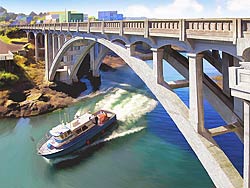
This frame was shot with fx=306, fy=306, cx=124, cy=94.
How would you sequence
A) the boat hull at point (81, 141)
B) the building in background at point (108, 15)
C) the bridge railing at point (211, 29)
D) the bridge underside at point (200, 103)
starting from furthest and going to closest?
the building in background at point (108, 15)
the boat hull at point (81, 141)
the bridge underside at point (200, 103)
the bridge railing at point (211, 29)

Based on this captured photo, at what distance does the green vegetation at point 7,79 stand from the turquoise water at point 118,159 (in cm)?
683

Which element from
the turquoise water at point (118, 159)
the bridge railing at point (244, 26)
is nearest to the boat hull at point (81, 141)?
the turquoise water at point (118, 159)

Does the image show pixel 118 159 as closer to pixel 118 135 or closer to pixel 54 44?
pixel 118 135

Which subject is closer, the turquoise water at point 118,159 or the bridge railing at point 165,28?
the bridge railing at point 165,28

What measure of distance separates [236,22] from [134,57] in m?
8.70

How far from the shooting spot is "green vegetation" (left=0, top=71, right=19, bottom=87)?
119ft

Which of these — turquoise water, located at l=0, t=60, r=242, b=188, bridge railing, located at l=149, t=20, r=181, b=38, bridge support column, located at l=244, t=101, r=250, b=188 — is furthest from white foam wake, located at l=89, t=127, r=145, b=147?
bridge support column, located at l=244, t=101, r=250, b=188

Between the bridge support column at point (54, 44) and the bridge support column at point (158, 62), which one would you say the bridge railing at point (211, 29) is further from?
the bridge support column at point (54, 44)

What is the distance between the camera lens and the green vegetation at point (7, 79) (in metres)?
36.4

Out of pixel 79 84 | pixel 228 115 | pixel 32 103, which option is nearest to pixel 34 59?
pixel 79 84

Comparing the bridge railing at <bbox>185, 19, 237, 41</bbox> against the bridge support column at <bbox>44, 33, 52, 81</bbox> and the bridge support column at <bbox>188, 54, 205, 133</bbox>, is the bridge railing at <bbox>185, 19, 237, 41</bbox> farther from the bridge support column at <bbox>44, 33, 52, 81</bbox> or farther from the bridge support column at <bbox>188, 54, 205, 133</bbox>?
the bridge support column at <bbox>44, 33, 52, 81</bbox>

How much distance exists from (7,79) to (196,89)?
30.6 m

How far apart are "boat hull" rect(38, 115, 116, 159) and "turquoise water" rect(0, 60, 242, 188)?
446mm

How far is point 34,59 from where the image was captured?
49656mm
